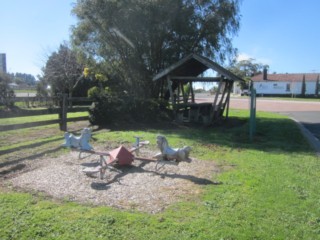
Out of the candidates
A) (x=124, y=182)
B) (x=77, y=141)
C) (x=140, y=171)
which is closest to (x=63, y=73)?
(x=77, y=141)

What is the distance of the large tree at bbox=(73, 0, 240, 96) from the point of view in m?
15.4

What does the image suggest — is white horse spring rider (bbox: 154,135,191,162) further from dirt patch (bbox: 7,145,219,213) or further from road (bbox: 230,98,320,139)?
road (bbox: 230,98,320,139)

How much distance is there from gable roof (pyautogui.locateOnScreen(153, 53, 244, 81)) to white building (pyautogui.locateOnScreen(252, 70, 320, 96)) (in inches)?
2188

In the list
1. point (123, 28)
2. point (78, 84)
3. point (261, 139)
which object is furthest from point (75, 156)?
point (78, 84)

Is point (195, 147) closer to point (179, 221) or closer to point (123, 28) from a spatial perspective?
point (179, 221)

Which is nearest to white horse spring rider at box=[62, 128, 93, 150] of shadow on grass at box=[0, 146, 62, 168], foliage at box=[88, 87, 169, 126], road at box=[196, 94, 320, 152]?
shadow on grass at box=[0, 146, 62, 168]

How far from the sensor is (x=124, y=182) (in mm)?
5934

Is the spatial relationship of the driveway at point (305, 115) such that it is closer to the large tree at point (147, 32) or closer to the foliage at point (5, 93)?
the large tree at point (147, 32)

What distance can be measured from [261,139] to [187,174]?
5457 mm

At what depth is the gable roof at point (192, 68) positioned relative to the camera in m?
14.8

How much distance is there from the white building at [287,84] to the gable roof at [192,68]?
55577 millimetres

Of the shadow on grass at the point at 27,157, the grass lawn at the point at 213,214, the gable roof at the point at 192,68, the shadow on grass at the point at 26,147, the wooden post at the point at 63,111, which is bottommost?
the grass lawn at the point at 213,214

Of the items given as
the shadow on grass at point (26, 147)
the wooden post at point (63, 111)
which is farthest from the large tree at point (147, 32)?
the shadow on grass at point (26, 147)

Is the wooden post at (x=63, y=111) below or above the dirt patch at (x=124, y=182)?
above
